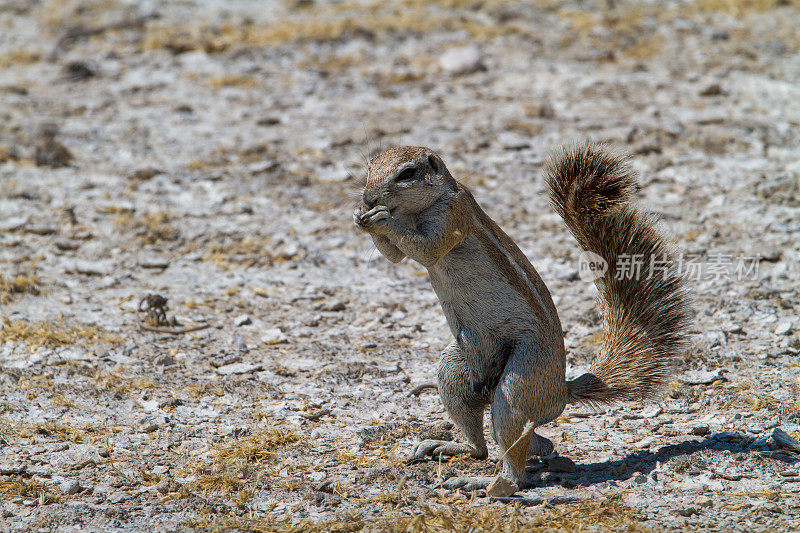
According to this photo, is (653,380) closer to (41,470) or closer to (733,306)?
(733,306)

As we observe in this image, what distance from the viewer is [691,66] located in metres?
8.48

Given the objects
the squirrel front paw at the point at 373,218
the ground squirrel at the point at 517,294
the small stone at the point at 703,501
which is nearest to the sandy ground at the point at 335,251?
the small stone at the point at 703,501

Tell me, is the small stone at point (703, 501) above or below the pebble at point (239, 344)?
above

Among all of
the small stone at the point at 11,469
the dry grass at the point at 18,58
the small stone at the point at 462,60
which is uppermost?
the small stone at the point at 462,60

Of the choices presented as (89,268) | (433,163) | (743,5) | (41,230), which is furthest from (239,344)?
(743,5)

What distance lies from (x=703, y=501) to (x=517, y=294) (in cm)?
112

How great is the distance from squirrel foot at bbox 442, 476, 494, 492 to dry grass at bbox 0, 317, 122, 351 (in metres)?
2.48

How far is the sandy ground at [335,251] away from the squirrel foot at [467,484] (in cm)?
6

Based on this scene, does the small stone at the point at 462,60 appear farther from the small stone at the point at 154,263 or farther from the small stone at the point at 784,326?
the small stone at the point at 784,326

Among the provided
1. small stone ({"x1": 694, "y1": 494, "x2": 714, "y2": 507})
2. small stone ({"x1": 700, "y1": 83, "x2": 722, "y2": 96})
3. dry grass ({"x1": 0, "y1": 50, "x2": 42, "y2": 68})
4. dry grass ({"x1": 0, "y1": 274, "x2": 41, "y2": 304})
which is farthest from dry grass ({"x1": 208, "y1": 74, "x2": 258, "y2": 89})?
small stone ({"x1": 694, "y1": 494, "x2": 714, "y2": 507})

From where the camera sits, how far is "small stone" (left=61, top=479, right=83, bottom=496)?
347 centimetres

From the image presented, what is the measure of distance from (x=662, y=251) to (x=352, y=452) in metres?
1.73

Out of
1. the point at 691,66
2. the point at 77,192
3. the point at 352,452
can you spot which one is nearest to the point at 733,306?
the point at 352,452

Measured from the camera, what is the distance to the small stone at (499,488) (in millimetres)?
3371
